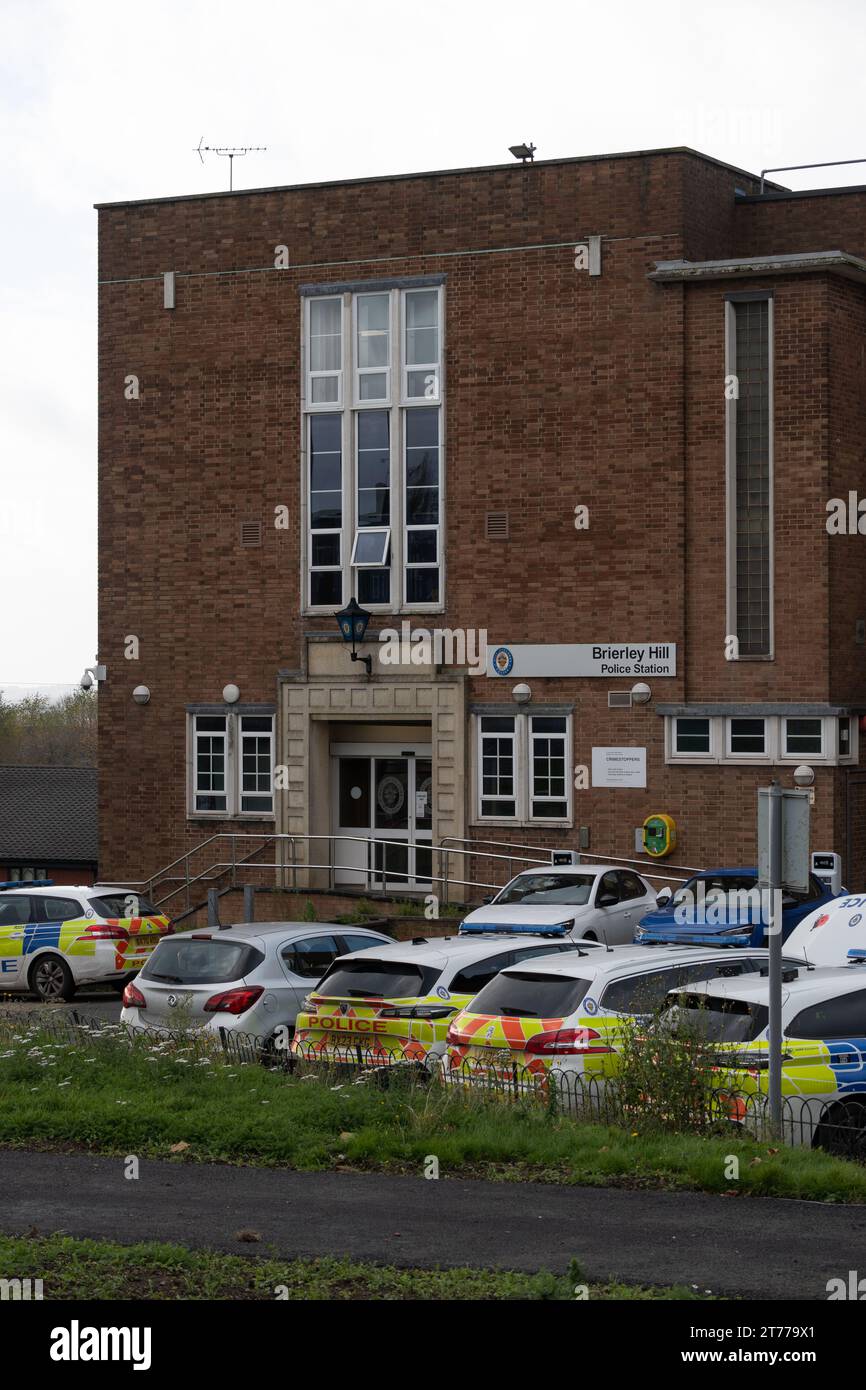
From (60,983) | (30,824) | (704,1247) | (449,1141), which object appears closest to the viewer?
(704,1247)

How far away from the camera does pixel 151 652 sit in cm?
2886

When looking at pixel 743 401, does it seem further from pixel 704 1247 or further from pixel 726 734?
pixel 704 1247

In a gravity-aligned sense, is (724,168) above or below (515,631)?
above

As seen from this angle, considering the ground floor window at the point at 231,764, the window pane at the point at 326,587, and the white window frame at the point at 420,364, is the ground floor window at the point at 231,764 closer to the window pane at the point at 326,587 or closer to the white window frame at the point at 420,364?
the window pane at the point at 326,587

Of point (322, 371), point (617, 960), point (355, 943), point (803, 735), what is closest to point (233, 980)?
point (355, 943)

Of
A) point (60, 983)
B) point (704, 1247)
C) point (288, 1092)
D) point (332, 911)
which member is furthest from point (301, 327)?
point (704, 1247)

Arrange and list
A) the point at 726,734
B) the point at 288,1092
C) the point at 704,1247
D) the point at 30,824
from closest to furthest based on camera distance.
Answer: the point at 704,1247 < the point at 288,1092 < the point at 726,734 < the point at 30,824

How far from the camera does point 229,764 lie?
28.4 m

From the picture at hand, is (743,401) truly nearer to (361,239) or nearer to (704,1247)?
(361,239)

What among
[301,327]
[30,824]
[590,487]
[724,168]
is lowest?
[30,824]

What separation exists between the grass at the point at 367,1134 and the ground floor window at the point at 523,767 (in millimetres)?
13942

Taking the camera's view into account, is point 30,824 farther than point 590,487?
Yes

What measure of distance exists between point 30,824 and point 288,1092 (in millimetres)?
41130

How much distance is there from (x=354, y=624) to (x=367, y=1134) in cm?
→ 1657
